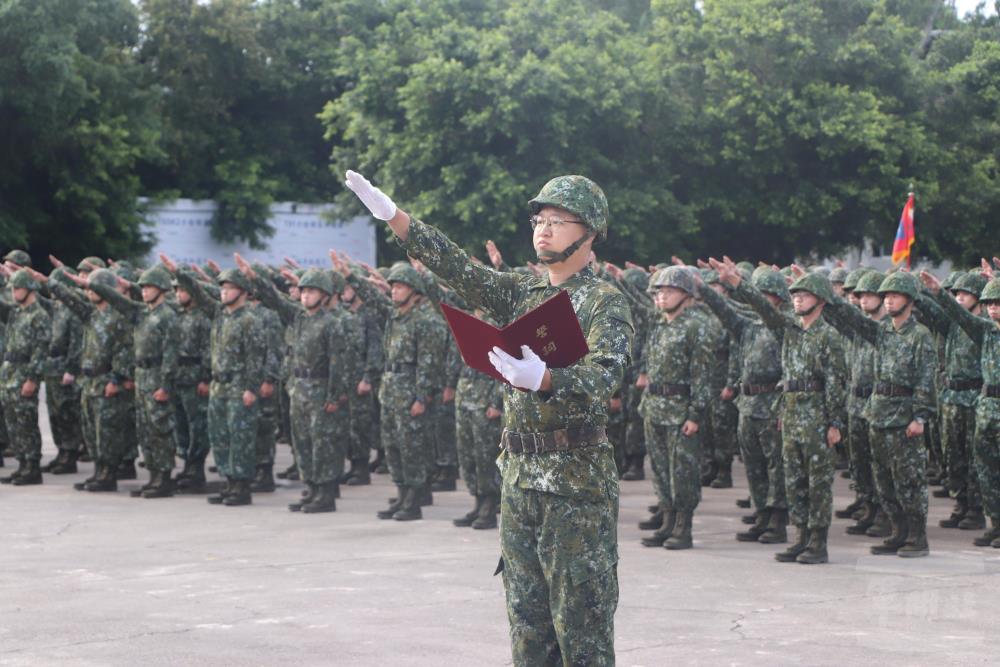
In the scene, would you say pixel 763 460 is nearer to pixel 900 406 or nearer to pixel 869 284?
pixel 900 406

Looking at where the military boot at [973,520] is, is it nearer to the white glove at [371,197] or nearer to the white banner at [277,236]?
the white glove at [371,197]

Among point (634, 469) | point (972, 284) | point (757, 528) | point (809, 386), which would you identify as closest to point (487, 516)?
point (757, 528)

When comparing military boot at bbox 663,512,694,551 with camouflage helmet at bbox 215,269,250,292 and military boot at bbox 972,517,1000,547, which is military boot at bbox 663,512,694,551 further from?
camouflage helmet at bbox 215,269,250,292

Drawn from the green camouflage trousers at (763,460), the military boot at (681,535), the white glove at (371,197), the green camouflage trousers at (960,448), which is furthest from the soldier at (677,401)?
the white glove at (371,197)

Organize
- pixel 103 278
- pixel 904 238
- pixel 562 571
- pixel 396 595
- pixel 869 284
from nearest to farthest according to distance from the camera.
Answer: pixel 562 571, pixel 396 595, pixel 869 284, pixel 103 278, pixel 904 238

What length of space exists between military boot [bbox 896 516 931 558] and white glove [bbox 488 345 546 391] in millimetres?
6669

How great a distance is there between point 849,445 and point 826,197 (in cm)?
1837

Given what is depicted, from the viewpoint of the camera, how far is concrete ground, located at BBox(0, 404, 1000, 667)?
25.7 feet

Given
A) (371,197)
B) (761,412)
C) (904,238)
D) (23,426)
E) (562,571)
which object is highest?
(904,238)

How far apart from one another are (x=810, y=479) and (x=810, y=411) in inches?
18.9

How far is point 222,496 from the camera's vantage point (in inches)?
544

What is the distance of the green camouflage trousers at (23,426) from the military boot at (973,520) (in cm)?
885

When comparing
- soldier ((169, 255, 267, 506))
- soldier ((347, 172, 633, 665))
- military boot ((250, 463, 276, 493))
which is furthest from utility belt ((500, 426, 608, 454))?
military boot ((250, 463, 276, 493))

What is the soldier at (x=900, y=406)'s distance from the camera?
11031 millimetres
